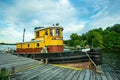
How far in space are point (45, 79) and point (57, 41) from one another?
32.3 ft

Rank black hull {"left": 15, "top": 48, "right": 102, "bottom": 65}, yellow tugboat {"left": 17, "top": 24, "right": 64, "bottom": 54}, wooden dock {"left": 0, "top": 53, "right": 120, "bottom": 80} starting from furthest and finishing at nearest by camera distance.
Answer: yellow tugboat {"left": 17, "top": 24, "right": 64, "bottom": 54} → black hull {"left": 15, "top": 48, "right": 102, "bottom": 65} → wooden dock {"left": 0, "top": 53, "right": 120, "bottom": 80}

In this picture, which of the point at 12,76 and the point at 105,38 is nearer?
the point at 12,76

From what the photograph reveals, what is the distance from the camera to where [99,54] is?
11.9 meters

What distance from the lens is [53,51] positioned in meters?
15.5

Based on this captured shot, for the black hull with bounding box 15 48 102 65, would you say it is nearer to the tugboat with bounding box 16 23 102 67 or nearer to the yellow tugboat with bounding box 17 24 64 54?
the tugboat with bounding box 16 23 102 67

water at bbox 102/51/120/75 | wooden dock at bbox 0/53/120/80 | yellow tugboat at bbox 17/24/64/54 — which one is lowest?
water at bbox 102/51/120/75

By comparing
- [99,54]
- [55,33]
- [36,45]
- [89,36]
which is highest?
[89,36]

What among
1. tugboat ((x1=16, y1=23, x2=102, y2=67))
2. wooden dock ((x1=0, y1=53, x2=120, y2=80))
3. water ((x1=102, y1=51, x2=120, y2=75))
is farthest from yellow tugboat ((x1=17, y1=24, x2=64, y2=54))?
water ((x1=102, y1=51, x2=120, y2=75))

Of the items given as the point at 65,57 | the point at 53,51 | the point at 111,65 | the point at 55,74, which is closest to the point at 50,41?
the point at 53,51

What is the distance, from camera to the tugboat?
41.4ft

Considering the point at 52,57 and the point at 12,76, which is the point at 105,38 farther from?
the point at 12,76

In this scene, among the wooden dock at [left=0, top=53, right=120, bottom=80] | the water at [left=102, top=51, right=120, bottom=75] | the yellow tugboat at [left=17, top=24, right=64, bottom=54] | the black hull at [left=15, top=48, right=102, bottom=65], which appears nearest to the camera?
the wooden dock at [left=0, top=53, right=120, bottom=80]

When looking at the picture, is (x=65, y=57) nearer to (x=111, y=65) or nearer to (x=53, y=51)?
(x=53, y=51)

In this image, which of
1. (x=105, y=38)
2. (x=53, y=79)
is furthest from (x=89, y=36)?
(x=53, y=79)
